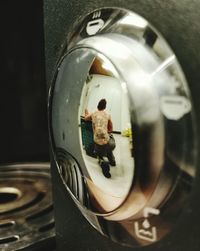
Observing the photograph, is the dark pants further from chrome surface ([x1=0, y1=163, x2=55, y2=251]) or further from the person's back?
chrome surface ([x1=0, y1=163, x2=55, y2=251])

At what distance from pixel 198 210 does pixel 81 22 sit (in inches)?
Answer: 17.3

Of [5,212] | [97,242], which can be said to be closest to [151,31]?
[97,242]

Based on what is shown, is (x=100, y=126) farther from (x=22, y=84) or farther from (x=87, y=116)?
(x=22, y=84)

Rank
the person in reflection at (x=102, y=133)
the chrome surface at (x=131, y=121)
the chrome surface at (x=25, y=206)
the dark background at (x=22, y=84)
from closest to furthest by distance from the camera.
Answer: the chrome surface at (x=131, y=121)
the person in reflection at (x=102, y=133)
the chrome surface at (x=25, y=206)
the dark background at (x=22, y=84)

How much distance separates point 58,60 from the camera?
0.86m

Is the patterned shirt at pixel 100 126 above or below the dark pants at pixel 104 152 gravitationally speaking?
above

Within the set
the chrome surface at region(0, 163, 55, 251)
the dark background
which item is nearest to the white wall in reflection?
the chrome surface at region(0, 163, 55, 251)

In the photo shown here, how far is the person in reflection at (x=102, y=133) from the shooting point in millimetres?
727

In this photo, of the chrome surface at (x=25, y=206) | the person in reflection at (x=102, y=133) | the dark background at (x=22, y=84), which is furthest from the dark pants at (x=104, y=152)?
the dark background at (x=22, y=84)

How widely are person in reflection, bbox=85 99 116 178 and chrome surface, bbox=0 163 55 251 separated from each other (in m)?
0.38

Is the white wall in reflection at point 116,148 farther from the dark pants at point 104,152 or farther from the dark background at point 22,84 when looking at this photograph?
the dark background at point 22,84

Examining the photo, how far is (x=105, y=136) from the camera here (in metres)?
0.73

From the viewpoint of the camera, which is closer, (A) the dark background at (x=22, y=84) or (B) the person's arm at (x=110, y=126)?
(B) the person's arm at (x=110, y=126)

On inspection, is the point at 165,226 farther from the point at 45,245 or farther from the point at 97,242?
the point at 45,245
